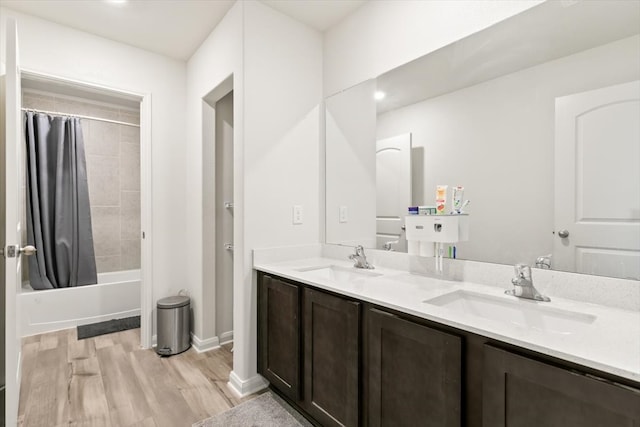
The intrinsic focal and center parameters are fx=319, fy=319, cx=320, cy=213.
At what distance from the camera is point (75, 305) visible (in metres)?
3.16

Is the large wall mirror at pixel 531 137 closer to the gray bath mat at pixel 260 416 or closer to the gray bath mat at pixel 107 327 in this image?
the gray bath mat at pixel 260 416

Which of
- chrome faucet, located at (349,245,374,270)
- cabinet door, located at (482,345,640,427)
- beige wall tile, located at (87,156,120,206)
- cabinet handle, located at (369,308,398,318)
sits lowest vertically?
cabinet door, located at (482,345,640,427)

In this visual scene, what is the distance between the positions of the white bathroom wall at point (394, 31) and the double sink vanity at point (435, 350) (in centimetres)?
115

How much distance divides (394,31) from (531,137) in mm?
1009

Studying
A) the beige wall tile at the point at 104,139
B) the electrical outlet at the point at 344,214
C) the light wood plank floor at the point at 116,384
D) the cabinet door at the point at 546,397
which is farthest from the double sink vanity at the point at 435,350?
the beige wall tile at the point at 104,139

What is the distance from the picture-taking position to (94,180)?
3.74m

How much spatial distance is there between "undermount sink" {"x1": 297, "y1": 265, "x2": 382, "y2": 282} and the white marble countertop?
0.11 meters

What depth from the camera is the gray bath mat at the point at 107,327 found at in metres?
2.95

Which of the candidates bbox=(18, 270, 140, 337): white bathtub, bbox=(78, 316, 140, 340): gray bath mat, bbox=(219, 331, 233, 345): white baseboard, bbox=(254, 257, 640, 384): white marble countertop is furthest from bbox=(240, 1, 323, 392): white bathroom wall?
bbox=(18, 270, 140, 337): white bathtub

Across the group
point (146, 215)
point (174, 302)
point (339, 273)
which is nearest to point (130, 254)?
point (146, 215)

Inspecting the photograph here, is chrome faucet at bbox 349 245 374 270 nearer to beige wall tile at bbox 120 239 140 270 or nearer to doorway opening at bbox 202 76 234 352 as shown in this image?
doorway opening at bbox 202 76 234 352

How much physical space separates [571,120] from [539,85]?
0.21 meters

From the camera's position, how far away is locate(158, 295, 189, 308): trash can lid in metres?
2.56

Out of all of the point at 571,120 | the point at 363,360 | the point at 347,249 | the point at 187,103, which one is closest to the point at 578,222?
the point at 571,120
